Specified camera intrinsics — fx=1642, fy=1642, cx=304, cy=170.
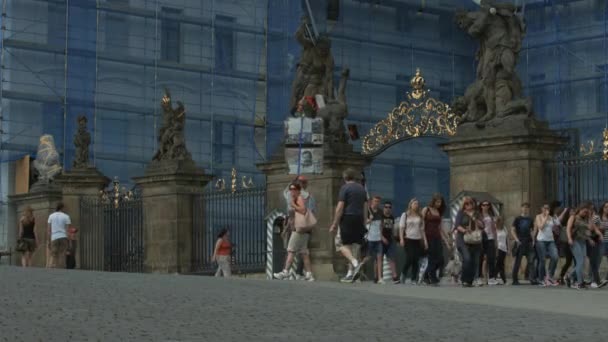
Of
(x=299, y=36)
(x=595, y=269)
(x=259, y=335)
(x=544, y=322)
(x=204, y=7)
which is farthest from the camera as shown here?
(x=204, y=7)

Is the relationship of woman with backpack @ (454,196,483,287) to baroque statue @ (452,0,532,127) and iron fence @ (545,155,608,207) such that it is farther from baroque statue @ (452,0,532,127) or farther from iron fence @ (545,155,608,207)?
baroque statue @ (452,0,532,127)

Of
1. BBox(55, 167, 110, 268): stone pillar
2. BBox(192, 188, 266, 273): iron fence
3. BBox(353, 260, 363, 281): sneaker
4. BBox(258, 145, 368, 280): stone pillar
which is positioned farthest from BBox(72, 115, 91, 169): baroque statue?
BBox(353, 260, 363, 281): sneaker

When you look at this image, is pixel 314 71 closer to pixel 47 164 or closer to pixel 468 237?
pixel 468 237

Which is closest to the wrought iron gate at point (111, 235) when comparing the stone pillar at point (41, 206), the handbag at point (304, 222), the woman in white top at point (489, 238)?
the stone pillar at point (41, 206)

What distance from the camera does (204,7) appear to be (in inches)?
1946

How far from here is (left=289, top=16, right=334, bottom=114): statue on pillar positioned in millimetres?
29391

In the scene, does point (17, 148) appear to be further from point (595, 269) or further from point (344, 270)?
point (595, 269)

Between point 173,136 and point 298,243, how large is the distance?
10381mm

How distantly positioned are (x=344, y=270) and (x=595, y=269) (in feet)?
19.8

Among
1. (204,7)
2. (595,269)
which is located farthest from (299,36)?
(204,7)

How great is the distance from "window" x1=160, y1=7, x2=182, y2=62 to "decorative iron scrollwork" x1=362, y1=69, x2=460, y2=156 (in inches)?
793

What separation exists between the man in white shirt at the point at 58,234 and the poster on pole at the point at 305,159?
5328mm

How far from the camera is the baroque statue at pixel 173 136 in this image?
107 ft

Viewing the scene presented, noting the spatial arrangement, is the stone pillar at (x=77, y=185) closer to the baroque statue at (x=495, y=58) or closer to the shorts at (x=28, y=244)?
the shorts at (x=28, y=244)
